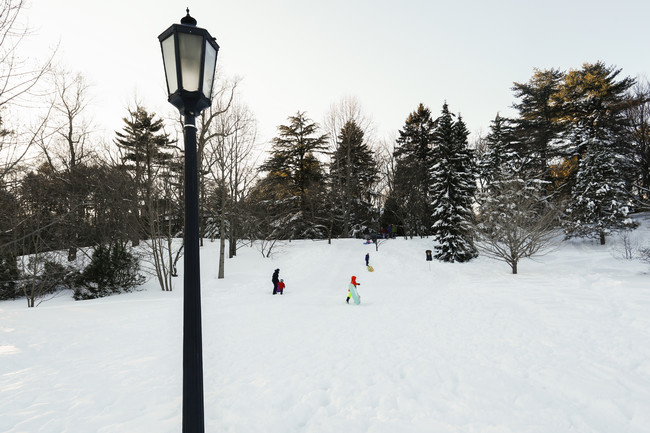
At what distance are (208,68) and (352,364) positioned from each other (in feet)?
17.8

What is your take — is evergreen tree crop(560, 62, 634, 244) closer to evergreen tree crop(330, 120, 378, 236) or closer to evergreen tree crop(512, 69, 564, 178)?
evergreen tree crop(512, 69, 564, 178)

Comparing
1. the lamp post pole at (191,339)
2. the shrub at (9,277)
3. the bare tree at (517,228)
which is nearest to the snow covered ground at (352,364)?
the lamp post pole at (191,339)

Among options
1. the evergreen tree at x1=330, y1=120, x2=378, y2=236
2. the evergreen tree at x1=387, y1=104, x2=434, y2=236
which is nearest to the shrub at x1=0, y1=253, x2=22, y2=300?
the evergreen tree at x1=330, y1=120, x2=378, y2=236

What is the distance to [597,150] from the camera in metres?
24.1

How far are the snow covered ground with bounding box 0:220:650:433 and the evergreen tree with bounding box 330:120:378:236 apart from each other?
25.2m

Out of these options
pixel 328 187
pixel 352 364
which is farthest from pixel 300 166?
pixel 352 364

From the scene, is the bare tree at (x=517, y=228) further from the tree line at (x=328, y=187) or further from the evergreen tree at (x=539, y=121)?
the evergreen tree at (x=539, y=121)

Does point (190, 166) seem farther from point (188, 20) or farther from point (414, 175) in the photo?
point (414, 175)

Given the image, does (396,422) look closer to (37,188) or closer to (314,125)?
(37,188)

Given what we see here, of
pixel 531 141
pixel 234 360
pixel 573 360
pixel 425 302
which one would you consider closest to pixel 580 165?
pixel 531 141

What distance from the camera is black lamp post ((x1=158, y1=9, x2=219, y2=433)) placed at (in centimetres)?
228

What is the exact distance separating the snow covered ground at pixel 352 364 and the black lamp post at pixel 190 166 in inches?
71.3

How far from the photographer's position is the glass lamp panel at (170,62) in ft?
7.71

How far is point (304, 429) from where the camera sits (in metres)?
3.62
